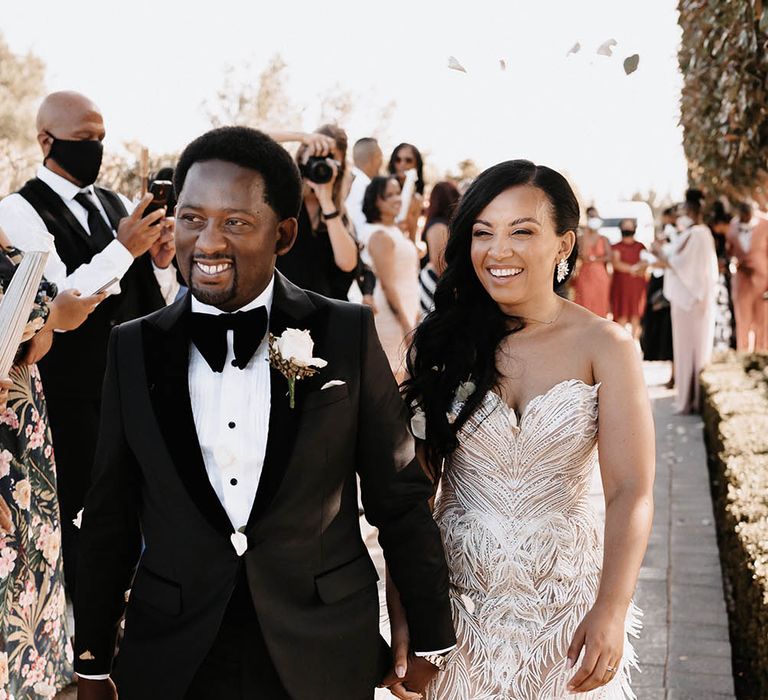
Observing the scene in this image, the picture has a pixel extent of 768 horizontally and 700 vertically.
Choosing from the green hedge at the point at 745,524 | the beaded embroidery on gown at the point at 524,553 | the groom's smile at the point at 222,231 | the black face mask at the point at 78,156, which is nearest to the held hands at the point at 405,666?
the beaded embroidery on gown at the point at 524,553

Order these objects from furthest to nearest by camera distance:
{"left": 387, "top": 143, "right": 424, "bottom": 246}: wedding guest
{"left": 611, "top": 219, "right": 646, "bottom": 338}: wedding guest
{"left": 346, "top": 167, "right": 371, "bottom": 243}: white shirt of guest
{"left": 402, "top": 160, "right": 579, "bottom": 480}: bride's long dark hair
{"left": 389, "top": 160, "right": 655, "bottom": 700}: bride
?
{"left": 611, "top": 219, "right": 646, "bottom": 338}: wedding guest
{"left": 387, "top": 143, "right": 424, "bottom": 246}: wedding guest
{"left": 346, "top": 167, "right": 371, "bottom": 243}: white shirt of guest
{"left": 402, "top": 160, "right": 579, "bottom": 480}: bride's long dark hair
{"left": 389, "top": 160, "right": 655, "bottom": 700}: bride

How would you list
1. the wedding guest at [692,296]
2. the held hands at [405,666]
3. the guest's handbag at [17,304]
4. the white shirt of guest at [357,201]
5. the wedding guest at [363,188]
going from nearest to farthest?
the held hands at [405,666] → the guest's handbag at [17,304] → the wedding guest at [363,188] → the white shirt of guest at [357,201] → the wedding guest at [692,296]

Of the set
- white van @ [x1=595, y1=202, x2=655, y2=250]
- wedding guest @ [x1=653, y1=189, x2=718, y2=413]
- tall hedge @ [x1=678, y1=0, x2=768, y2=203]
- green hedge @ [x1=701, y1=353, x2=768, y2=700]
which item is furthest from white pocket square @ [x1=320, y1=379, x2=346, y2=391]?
white van @ [x1=595, y1=202, x2=655, y2=250]

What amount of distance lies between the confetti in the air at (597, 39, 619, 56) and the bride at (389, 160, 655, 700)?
482 mm

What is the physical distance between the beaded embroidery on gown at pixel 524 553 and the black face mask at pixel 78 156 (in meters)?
2.51

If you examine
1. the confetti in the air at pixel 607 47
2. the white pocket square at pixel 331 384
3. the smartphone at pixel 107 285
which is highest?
the confetti in the air at pixel 607 47

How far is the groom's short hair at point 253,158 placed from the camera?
2.21 m

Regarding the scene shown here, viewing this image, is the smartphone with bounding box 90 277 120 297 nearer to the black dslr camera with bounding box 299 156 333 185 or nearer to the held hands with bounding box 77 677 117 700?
the black dslr camera with bounding box 299 156 333 185

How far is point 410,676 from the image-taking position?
2395 millimetres

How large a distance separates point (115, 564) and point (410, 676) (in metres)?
0.75

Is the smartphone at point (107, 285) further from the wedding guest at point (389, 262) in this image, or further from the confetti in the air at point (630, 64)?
the wedding guest at point (389, 262)

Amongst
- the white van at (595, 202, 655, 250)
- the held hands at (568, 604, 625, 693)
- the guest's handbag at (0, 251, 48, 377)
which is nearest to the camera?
the held hands at (568, 604, 625, 693)

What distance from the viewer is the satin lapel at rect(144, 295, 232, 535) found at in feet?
7.02

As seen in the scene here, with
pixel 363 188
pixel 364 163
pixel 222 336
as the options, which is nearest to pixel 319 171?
pixel 363 188
